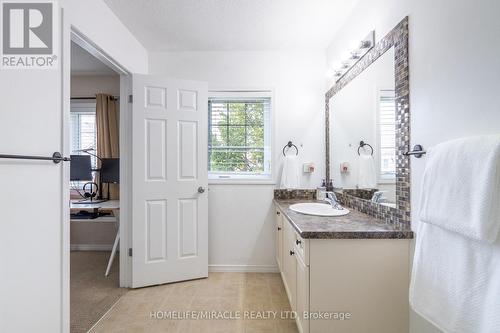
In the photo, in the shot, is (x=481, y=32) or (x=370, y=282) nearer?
(x=481, y=32)

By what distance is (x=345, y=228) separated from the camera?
1.41 metres

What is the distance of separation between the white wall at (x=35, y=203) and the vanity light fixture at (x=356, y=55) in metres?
2.00

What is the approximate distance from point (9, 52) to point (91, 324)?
1.89 metres

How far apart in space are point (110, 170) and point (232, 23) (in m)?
2.31

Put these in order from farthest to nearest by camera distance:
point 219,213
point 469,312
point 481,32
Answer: point 219,213
point 481,32
point 469,312

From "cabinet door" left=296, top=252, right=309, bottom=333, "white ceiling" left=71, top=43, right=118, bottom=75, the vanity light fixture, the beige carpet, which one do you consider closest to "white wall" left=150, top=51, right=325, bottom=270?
the vanity light fixture

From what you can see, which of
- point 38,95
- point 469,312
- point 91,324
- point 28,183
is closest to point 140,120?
point 38,95

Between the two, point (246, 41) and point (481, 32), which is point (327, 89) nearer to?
point (246, 41)

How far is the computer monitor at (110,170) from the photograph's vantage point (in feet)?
10.2

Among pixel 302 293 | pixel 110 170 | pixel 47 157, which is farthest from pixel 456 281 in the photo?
pixel 110 170

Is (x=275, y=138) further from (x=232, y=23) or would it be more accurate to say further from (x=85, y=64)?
(x=85, y=64)

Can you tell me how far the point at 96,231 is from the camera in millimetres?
3400

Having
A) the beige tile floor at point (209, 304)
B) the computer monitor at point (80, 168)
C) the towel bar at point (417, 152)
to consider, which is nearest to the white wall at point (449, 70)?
the towel bar at point (417, 152)

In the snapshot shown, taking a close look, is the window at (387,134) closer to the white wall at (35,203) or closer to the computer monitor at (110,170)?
the white wall at (35,203)
